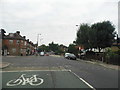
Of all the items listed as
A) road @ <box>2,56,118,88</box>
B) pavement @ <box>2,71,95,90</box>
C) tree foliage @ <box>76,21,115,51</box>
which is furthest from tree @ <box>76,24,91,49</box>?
Result: pavement @ <box>2,71,95,90</box>

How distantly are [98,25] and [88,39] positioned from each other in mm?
3950

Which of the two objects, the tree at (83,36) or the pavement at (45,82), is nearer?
the pavement at (45,82)

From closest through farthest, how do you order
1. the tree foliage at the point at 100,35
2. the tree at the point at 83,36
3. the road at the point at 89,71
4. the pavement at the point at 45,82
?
the pavement at the point at 45,82
the road at the point at 89,71
the tree foliage at the point at 100,35
the tree at the point at 83,36

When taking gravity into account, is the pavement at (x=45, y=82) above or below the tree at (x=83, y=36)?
below

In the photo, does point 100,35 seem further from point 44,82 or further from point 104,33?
point 44,82

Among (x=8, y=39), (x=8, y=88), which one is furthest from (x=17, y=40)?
(x=8, y=88)

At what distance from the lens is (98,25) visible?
50.5 m

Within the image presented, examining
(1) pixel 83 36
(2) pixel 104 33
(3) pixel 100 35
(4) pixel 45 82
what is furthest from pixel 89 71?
(1) pixel 83 36

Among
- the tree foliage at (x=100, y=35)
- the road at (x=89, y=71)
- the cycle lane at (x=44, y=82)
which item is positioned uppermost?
the tree foliage at (x=100, y=35)

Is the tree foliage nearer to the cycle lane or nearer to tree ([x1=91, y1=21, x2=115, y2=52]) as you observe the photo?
tree ([x1=91, y1=21, x2=115, y2=52])

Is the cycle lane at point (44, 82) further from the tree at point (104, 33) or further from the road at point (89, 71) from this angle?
the tree at point (104, 33)

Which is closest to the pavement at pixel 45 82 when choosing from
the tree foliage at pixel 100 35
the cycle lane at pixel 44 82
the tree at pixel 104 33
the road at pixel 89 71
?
the cycle lane at pixel 44 82

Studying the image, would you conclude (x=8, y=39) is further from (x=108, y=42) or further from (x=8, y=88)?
(x=8, y=88)

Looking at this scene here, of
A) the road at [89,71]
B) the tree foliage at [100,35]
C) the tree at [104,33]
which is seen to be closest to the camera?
the road at [89,71]
